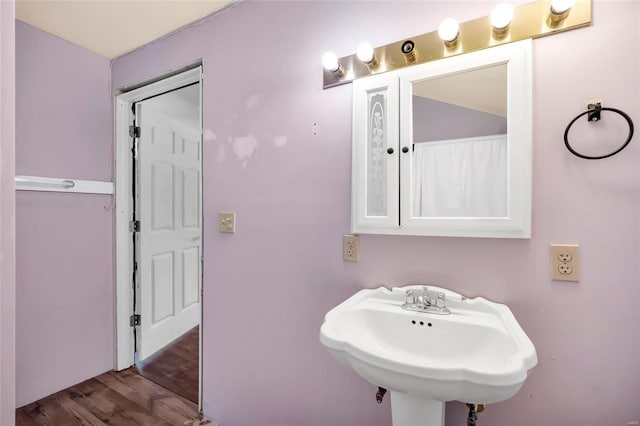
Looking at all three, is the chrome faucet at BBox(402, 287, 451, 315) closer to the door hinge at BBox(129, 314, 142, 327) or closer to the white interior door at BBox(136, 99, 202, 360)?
the white interior door at BBox(136, 99, 202, 360)

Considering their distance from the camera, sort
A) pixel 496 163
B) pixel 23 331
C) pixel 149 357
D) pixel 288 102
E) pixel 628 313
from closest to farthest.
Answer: pixel 628 313 < pixel 496 163 < pixel 288 102 < pixel 23 331 < pixel 149 357

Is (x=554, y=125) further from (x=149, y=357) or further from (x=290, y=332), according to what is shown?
(x=149, y=357)

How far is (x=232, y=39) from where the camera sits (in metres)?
1.53

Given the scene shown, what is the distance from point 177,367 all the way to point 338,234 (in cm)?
176

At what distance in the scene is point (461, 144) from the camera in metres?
1.07

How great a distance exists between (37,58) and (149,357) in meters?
2.15

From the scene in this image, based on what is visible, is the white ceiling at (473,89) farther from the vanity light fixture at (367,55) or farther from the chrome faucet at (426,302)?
the chrome faucet at (426,302)

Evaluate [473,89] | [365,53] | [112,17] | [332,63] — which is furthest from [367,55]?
[112,17]

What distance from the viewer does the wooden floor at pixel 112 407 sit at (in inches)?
Result: 62.8

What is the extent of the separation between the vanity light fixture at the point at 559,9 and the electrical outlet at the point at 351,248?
98 cm

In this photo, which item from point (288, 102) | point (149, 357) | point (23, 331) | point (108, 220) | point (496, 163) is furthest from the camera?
point (149, 357)

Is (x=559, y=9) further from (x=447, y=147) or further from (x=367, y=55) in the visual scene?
(x=367, y=55)

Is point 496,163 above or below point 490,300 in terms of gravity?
above

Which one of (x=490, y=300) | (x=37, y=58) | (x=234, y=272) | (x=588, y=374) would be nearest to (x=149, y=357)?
(x=234, y=272)
